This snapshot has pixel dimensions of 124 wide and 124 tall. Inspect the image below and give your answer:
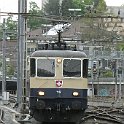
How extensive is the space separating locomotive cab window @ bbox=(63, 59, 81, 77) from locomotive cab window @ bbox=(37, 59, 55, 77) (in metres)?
0.40

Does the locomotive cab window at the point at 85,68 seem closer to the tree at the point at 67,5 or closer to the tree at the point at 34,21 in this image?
the tree at the point at 34,21

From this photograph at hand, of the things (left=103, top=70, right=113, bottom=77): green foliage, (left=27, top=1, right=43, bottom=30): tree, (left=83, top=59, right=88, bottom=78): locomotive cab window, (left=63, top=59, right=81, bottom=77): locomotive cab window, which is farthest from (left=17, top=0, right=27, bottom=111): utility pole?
(left=27, top=1, right=43, bottom=30): tree

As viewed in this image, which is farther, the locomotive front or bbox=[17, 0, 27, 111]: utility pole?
bbox=[17, 0, 27, 111]: utility pole

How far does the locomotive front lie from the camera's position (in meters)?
16.0

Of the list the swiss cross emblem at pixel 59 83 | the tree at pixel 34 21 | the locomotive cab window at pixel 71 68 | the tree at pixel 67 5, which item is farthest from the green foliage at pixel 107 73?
the swiss cross emblem at pixel 59 83

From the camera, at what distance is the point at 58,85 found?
16.2 m

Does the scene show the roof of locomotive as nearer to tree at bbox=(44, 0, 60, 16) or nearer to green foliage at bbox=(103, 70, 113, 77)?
green foliage at bbox=(103, 70, 113, 77)

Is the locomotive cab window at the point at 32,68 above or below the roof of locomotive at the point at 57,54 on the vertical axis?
below

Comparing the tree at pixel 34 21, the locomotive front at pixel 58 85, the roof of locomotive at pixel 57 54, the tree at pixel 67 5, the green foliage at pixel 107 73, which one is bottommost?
the green foliage at pixel 107 73

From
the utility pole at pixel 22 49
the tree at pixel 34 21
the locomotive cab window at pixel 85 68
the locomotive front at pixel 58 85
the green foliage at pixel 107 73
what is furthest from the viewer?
the tree at pixel 34 21

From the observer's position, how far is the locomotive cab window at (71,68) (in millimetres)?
16406

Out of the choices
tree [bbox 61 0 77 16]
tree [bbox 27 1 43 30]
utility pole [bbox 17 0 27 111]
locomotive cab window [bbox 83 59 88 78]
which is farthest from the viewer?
tree [bbox 61 0 77 16]

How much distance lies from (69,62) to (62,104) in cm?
147

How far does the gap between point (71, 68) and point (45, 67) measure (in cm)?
85
